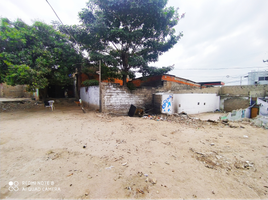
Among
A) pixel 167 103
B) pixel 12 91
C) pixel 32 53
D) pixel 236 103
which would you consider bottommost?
pixel 236 103

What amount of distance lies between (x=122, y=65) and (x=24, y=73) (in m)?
5.97

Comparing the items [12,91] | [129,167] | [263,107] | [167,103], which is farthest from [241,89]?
[12,91]

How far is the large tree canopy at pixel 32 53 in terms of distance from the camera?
7.01 m

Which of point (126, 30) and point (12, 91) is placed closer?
point (126, 30)

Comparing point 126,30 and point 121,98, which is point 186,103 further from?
point 126,30

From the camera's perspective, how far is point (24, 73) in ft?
21.4

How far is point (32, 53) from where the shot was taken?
8.02 meters

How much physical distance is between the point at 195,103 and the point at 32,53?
1342cm

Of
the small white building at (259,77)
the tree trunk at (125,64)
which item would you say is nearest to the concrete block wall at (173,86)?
the tree trunk at (125,64)

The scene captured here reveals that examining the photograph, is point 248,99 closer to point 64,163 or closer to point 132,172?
point 132,172

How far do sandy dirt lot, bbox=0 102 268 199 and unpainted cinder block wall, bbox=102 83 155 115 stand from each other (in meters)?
3.96

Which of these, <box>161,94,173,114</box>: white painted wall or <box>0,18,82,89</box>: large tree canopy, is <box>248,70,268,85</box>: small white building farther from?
<box>0,18,82,89</box>: large tree canopy

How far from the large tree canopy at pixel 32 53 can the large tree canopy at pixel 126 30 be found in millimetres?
2263

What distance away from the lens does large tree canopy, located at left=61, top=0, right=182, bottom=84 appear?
23.9 ft
